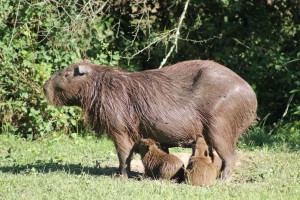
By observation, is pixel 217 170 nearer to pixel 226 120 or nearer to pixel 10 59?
pixel 226 120

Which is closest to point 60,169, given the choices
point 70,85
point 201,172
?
point 70,85

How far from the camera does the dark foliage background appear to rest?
37.4 feet

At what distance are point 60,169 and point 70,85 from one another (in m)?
1.05

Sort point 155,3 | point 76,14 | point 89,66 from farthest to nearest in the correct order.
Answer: point 155,3 < point 76,14 < point 89,66

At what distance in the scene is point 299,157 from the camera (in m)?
8.83

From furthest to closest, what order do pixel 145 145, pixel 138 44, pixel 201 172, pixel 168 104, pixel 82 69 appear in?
Answer: pixel 138 44
pixel 82 69
pixel 168 104
pixel 145 145
pixel 201 172

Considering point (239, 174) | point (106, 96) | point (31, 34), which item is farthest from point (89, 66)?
point (31, 34)

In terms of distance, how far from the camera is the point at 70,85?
8.30 metres

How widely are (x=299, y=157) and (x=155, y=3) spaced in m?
5.24

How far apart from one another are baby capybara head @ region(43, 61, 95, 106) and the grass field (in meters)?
0.86

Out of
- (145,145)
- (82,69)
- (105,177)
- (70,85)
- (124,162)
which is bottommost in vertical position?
(105,177)

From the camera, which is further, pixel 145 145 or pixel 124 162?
pixel 124 162

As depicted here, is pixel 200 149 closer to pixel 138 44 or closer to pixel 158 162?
pixel 158 162

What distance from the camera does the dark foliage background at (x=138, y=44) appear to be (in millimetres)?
11406
